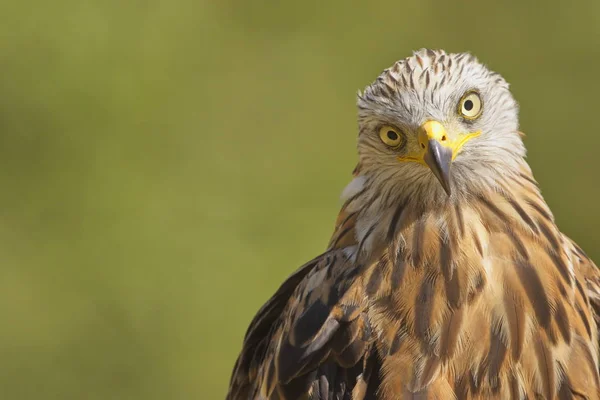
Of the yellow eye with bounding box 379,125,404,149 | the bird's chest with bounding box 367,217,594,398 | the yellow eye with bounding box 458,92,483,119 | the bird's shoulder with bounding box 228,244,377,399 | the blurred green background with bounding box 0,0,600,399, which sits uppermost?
the yellow eye with bounding box 458,92,483,119

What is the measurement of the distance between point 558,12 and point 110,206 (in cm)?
277

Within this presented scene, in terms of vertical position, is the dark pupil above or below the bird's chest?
above

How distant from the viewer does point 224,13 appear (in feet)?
20.0

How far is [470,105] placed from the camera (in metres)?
2.26

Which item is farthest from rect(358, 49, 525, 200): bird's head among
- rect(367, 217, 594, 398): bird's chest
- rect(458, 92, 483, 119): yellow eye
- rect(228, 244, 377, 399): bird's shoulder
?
rect(228, 244, 377, 399): bird's shoulder

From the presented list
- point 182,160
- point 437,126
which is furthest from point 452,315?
point 182,160

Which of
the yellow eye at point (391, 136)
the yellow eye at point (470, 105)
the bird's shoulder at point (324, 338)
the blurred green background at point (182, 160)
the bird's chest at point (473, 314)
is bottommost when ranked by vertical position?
the blurred green background at point (182, 160)

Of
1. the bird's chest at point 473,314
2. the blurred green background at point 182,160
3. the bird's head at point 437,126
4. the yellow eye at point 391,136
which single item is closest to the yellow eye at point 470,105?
the bird's head at point 437,126

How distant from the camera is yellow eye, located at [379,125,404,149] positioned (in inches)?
87.6

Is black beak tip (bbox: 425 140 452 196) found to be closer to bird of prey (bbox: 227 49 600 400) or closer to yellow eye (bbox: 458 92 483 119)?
bird of prey (bbox: 227 49 600 400)

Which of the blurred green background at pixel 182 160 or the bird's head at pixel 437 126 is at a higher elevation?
the bird's head at pixel 437 126

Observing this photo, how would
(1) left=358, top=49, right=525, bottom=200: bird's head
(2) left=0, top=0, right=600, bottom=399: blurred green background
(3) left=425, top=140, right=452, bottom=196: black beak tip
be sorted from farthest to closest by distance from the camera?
(2) left=0, top=0, right=600, bottom=399: blurred green background, (1) left=358, top=49, right=525, bottom=200: bird's head, (3) left=425, top=140, right=452, bottom=196: black beak tip

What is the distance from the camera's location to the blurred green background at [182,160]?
18.5 feet

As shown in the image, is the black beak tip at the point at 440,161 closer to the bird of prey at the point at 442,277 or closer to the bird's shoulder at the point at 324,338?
the bird of prey at the point at 442,277
